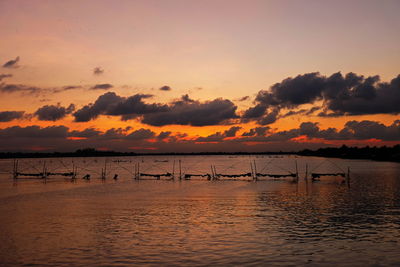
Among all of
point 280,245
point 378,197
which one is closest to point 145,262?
point 280,245

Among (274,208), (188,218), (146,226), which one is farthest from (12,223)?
(274,208)

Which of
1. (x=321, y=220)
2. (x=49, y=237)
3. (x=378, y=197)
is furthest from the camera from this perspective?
(x=378, y=197)

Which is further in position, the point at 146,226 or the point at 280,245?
the point at 146,226

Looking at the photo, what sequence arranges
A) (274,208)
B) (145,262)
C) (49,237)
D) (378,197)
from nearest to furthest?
(145,262) → (49,237) → (274,208) → (378,197)

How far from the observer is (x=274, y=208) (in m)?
34.3

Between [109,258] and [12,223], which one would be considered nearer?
[109,258]

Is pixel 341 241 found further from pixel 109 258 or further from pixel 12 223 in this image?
pixel 12 223

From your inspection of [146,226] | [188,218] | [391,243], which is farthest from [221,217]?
[391,243]

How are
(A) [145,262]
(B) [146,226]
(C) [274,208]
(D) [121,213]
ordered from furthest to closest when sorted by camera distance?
(C) [274,208]
(D) [121,213]
(B) [146,226]
(A) [145,262]

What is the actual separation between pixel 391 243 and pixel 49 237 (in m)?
19.0

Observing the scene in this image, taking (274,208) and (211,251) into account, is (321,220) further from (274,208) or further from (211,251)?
(211,251)

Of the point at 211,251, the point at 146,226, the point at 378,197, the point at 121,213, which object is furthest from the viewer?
the point at 378,197

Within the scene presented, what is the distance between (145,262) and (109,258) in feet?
6.22

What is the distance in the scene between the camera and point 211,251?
19.1 meters
